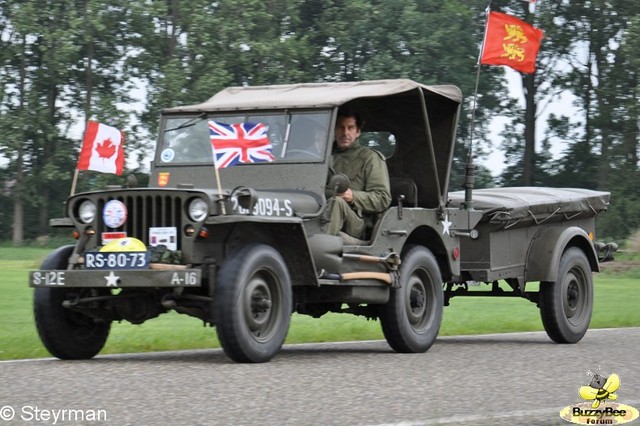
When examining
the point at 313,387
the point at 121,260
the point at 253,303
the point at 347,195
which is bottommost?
the point at 313,387

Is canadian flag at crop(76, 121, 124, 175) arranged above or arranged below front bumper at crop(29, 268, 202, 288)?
above

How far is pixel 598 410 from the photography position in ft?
23.6

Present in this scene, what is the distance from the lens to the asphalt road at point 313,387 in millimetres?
7090

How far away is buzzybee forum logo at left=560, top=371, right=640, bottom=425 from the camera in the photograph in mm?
6961

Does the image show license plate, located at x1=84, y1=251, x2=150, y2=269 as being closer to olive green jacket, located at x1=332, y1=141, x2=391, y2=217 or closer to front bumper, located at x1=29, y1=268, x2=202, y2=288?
front bumper, located at x1=29, y1=268, x2=202, y2=288

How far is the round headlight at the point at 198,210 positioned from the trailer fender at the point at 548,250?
459cm

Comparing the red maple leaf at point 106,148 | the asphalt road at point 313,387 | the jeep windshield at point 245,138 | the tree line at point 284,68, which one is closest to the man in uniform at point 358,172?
the jeep windshield at point 245,138

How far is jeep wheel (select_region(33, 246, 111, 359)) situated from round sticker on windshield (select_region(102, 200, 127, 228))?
51 cm

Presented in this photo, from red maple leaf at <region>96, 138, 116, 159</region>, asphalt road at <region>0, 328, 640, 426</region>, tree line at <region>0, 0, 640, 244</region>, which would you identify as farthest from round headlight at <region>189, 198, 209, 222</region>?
tree line at <region>0, 0, 640, 244</region>

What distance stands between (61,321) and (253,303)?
1481 millimetres

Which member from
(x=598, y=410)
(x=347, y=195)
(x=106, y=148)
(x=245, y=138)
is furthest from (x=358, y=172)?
(x=598, y=410)

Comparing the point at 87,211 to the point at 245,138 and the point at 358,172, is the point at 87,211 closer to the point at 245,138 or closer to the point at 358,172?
the point at 245,138

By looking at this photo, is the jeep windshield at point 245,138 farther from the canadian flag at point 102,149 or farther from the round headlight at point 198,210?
the round headlight at point 198,210

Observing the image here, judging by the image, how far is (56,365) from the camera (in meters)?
9.79
